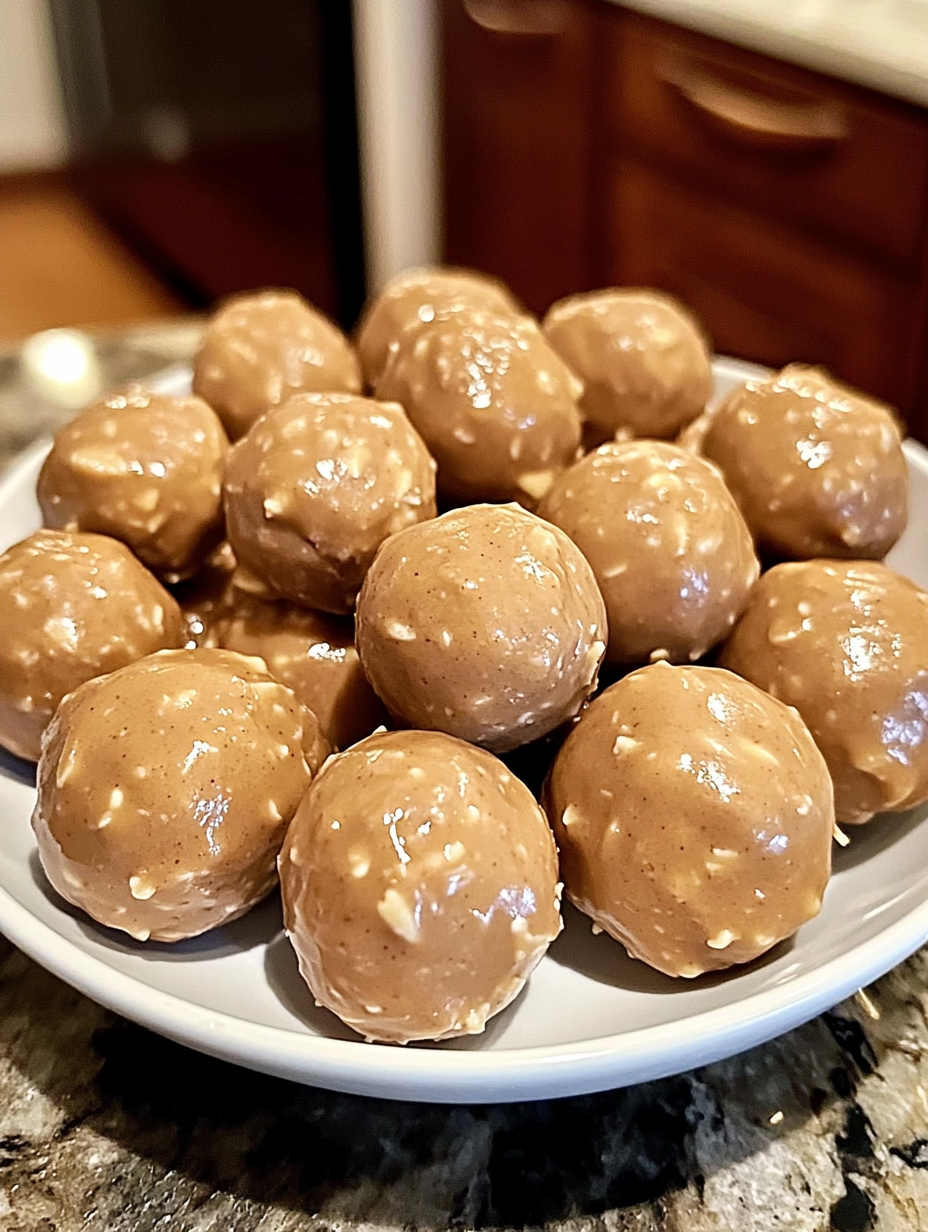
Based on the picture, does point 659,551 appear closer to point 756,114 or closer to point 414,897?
point 414,897

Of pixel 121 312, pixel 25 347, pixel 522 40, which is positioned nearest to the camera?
pixel 25 347

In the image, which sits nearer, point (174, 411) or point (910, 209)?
point (174, 411)

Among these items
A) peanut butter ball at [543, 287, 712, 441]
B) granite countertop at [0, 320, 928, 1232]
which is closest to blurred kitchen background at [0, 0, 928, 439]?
peanut butter ball at [543, 287, 712, 441]

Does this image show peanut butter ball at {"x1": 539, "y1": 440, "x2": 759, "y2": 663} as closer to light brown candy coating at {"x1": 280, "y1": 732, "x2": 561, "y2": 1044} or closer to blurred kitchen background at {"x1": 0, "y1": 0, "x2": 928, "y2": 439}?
light brown candy coating at {"x1": 280, "y1": 732, "x2": 561, "y2": 1044}

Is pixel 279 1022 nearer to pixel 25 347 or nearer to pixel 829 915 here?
pixel 829 915

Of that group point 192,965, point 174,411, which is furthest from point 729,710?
point 174,411

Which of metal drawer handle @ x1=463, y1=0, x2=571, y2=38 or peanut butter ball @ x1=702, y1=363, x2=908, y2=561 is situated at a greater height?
metal drawer handle @ x1=463, y1=0, x2=571, y2=38
